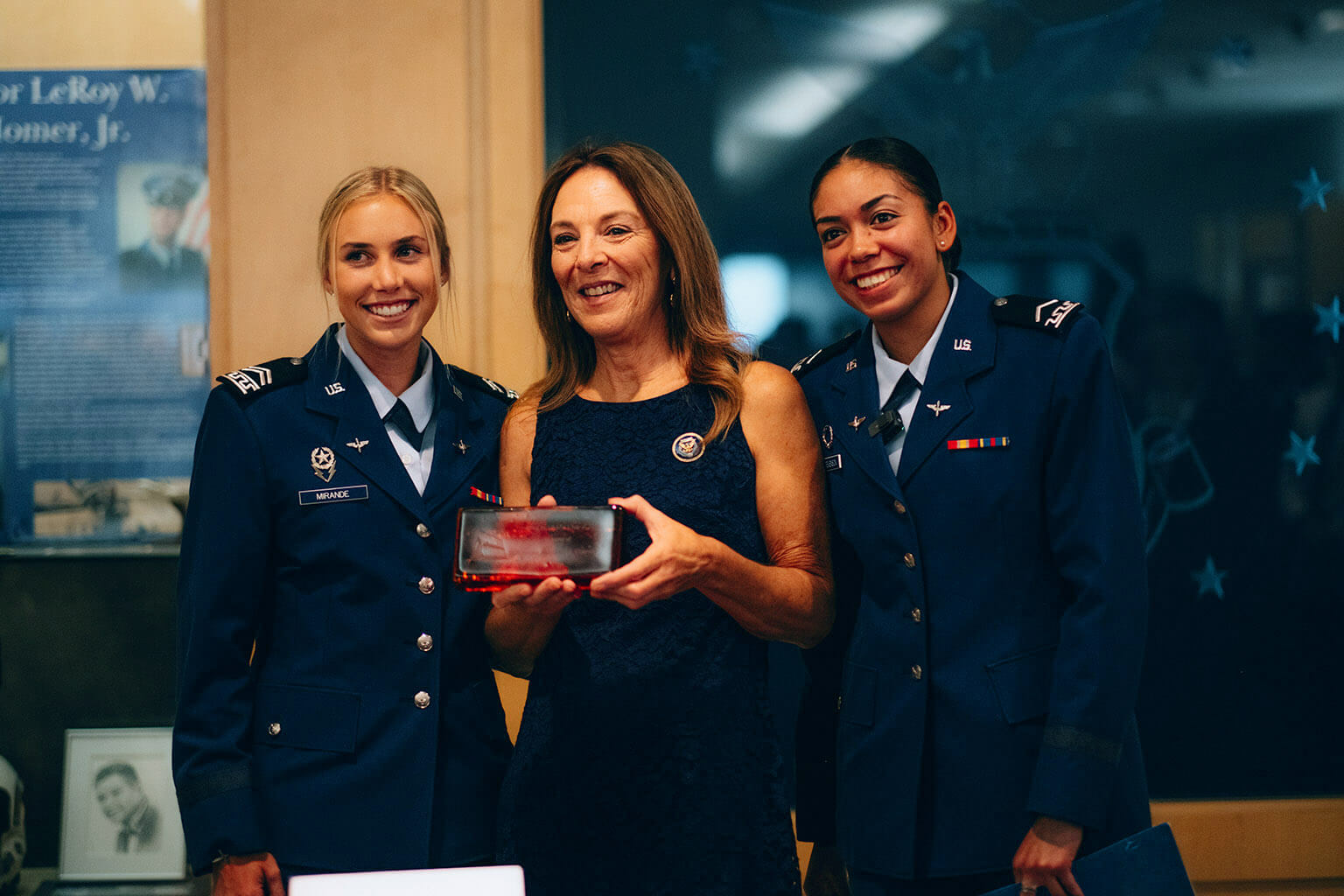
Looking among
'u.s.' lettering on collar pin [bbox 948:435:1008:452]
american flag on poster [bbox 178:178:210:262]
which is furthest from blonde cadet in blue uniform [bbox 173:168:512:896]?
american flag on poster [bbox 178:178:210:262]

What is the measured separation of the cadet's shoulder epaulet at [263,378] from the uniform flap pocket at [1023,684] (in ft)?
4.14

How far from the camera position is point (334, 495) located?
1.77 m

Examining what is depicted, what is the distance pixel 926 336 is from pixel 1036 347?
185 mm

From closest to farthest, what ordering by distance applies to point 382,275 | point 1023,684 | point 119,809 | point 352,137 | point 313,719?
point 1023,684, point 313,719, point 382,275, point 352,137, point 119,809

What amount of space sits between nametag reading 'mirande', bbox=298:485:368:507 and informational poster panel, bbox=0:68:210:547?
1.36 meters

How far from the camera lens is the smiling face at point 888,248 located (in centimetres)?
173

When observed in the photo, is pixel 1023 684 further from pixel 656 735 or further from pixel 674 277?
pixel 674 277

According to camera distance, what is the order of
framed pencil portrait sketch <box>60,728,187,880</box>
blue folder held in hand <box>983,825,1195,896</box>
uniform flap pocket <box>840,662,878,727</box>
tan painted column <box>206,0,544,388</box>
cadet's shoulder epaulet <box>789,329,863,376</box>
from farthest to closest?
framed pencil portrait sketch <box>60,728,187,880</box> → tan painted column <box>206,0,544,388</box> → cadet's shoulder epaulet <box>789,329,863,376</box> → uniform flap pocket <box>840,662,878,727</box> → blue folder held in hand <box>983,825,1195,896</box>

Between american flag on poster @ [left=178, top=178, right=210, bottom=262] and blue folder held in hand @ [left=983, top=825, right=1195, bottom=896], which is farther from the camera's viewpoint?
american flag on poster @ [left=178, top=178, right=210, bottom=262]

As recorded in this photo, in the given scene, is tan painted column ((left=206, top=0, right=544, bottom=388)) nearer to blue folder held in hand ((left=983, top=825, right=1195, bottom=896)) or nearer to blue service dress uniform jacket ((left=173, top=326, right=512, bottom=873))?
blue service dress uniform jacket ((left=173, top=326, right=512, bottom=873))

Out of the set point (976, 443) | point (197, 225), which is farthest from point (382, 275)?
point (197, 225)

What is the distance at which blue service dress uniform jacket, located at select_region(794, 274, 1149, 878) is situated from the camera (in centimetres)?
155

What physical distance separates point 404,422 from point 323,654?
0.42 metres

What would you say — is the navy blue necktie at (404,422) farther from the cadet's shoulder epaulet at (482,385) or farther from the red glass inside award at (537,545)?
the red glass inside award at (537,545)
